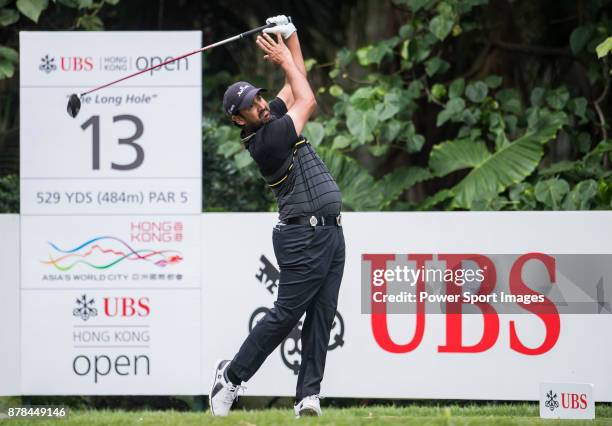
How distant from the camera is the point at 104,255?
23.7 ft

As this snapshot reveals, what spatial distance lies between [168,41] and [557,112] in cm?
366

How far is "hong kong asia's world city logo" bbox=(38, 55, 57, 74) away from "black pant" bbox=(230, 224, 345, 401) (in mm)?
2519

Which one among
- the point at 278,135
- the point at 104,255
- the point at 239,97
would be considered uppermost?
the point at 239,97

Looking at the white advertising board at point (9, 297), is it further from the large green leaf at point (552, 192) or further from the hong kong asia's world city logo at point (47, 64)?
the large green leaf at point (552, 192)

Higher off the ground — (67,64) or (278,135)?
(67,64)

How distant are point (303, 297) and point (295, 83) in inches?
46.2

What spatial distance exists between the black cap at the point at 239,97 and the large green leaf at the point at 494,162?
11.7ft

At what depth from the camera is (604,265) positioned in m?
6.90

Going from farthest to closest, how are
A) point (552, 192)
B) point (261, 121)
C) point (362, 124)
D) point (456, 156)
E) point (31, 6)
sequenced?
point (456, 156)
point (362, 124)
point (552, 192)
point (31, 6)
point (261, 121)

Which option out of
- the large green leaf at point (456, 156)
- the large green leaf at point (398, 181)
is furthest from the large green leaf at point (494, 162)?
the large green leaf at point (398, 181)

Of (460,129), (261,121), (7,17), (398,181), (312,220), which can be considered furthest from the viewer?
(460,129)

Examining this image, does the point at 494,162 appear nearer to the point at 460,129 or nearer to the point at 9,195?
the point at 460,129

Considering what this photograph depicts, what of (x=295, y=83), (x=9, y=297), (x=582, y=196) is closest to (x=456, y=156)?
(x=582, y=196)

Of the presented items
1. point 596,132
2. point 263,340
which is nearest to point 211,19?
point 596,132
